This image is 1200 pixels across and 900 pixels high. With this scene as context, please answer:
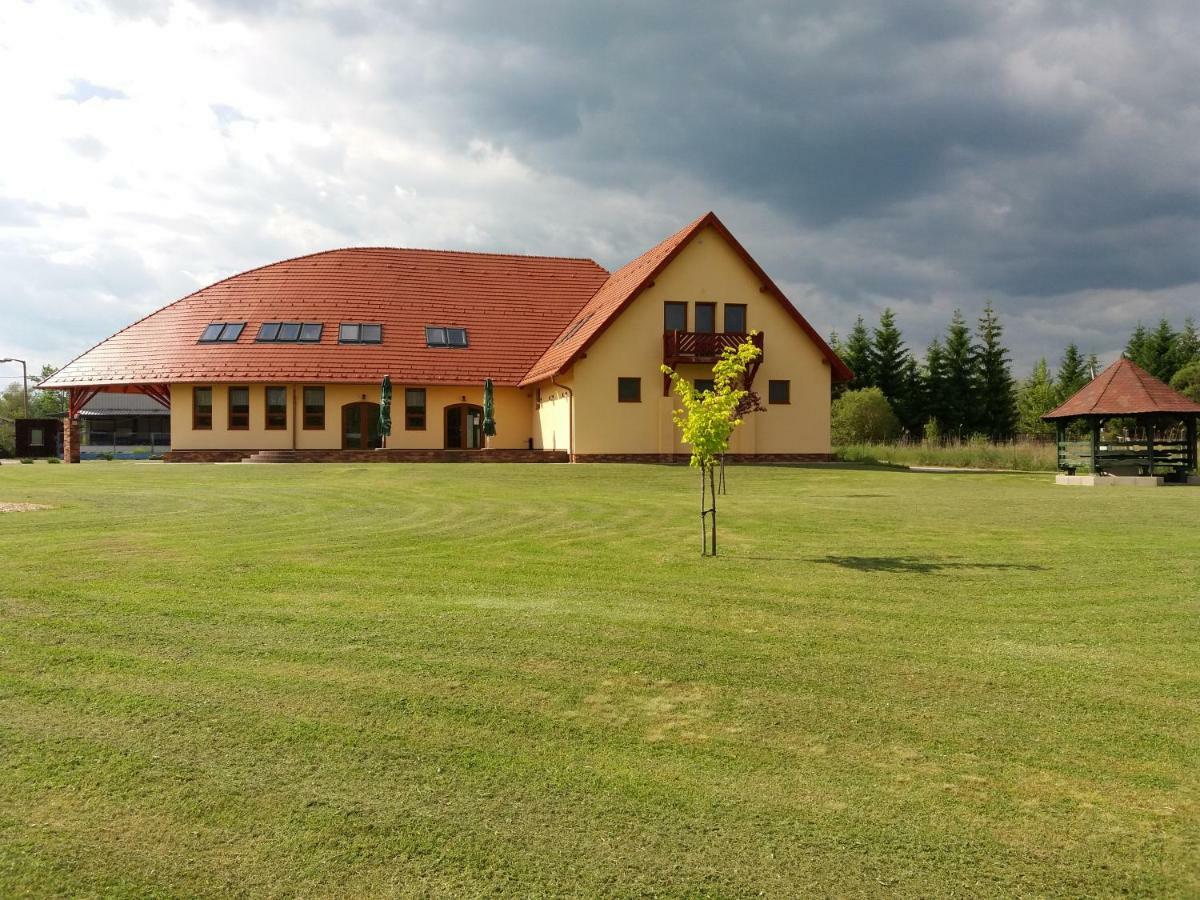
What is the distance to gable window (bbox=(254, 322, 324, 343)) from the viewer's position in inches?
1469

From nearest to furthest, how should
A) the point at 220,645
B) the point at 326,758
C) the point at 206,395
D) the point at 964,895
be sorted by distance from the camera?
1. the point at 964,895
2. the point at 326,758
3. the point at 220,645
4. the point at 206,395

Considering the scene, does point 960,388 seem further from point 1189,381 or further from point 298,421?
point 298,421

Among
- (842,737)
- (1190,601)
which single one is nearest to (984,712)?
(842,737)

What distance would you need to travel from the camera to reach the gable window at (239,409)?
36469 millimetres

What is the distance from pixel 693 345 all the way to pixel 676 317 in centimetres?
156

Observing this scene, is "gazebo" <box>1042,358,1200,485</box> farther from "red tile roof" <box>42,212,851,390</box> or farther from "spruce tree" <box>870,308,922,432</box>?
"spruce tree" <box>870,308,922,432</box>

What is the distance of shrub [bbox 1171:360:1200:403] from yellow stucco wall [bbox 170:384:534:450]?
50205mm

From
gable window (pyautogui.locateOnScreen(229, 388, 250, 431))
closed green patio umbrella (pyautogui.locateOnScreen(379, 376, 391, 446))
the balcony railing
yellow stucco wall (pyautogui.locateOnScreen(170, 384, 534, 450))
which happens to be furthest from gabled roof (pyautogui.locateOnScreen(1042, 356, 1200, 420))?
gable window (pyautogui.locateOnScreen(229, 388, 250, 431))

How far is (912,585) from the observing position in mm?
8984

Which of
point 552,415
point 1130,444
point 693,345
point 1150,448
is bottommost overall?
point 1150,448

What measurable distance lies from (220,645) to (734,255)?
29569 mm

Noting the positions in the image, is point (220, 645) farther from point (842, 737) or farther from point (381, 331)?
point (381, 331)

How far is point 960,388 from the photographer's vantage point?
206 ft

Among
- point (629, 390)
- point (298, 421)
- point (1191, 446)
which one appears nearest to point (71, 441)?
point (298, 421)
